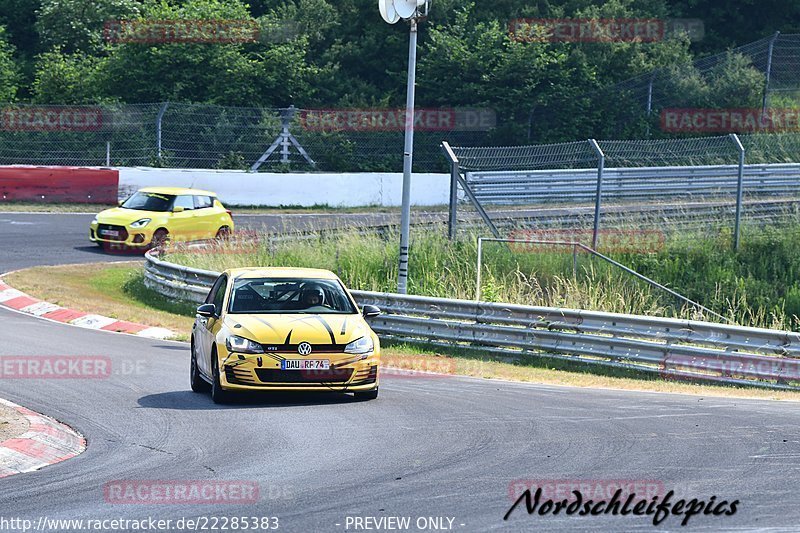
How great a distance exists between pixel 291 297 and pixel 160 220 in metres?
14.8

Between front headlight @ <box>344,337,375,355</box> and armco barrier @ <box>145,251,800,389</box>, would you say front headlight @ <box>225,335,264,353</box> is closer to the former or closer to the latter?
front headlight @ <box>344,337,375,355</box>

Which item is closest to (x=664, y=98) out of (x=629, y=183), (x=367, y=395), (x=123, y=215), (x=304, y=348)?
A: (x=629, y=183)

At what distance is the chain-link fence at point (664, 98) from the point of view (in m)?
39.6

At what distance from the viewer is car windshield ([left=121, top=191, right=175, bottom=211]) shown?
1062 inches

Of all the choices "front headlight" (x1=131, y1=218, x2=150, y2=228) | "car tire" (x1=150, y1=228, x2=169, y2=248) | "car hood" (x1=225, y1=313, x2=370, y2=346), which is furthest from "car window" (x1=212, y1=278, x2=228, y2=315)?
"car tire" (x1=150, y1=228, x2=169, y2=248)

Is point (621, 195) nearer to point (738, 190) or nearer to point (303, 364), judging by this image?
point (738, 190)

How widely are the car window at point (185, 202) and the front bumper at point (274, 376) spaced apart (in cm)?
1634

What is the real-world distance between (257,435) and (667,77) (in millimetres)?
33098

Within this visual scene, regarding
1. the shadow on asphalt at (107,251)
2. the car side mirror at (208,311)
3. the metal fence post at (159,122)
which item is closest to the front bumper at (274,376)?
the car side mirror at (208,311)

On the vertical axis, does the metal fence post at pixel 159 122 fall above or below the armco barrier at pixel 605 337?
above

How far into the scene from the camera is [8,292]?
2061 cm

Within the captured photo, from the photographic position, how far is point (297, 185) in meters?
34.8

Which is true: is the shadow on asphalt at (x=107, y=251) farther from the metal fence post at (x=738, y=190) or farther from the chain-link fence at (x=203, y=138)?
the metal fence post at (x=738, y=190)

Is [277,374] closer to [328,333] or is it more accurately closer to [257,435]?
[328,333]
